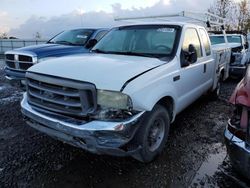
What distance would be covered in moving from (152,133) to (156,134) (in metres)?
0.15

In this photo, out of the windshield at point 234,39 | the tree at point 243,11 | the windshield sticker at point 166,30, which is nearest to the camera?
the windshield sticker at point 166,30

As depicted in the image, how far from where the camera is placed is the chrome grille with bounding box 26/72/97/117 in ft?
10.1

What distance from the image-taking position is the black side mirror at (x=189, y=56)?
4309 millimetres

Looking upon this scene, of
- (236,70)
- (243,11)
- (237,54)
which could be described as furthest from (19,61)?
(243,11)

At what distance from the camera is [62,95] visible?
326 cm

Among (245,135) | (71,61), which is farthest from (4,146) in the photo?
(245,135)

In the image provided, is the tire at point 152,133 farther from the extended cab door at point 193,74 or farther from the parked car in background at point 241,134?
the parked car in background at point 241,134

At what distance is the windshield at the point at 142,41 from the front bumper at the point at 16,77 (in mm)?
2294

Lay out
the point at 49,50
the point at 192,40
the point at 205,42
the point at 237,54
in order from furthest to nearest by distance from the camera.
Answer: the point at 237,54 → the point at 49,50 → the point at 205,42 → the point at 192,40

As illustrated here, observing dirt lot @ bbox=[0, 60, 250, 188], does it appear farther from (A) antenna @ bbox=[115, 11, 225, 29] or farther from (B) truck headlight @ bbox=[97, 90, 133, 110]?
(A) antenna @ bbox=[115, 11, 225, 29]

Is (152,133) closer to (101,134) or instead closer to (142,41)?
→ (101,134)

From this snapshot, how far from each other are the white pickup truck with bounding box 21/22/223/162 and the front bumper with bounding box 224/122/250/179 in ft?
3.18

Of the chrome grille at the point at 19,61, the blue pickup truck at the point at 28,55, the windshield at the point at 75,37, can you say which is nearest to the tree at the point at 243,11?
the windshield at the point at 75,37

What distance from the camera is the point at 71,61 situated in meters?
3.76
